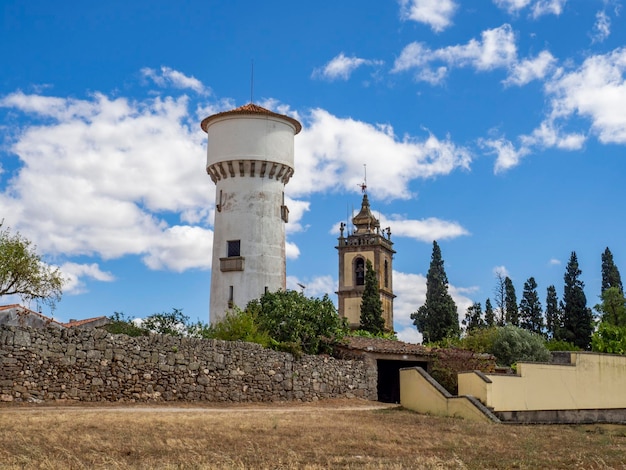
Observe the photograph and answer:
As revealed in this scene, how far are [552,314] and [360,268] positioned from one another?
22.8 meters

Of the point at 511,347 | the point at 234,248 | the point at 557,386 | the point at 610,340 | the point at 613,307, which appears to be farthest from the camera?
the point at 613,307

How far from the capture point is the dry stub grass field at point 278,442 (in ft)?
43.3

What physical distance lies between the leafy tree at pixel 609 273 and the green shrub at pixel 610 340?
14.7 meters

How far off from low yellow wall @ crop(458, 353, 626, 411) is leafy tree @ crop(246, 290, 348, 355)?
9442 millimetres

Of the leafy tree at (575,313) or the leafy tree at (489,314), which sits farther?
the leafy tree at (489,314)

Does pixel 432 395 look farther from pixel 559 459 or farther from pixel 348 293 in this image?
pixel 348 293

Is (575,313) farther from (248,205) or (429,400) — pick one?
(429,400)

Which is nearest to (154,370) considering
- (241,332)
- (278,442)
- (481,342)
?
(241,332)

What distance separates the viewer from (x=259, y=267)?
144 feet

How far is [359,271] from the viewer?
280 feet

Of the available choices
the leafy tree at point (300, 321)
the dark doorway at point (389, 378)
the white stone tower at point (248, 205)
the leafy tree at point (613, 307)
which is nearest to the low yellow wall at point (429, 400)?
the leafy tree at point (300, 321)

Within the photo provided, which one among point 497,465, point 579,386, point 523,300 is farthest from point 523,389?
point 523,300

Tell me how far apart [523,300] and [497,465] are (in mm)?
59542

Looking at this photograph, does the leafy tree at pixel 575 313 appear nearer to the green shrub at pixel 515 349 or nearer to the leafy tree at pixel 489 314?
the leafy tree at pixel 489 314
